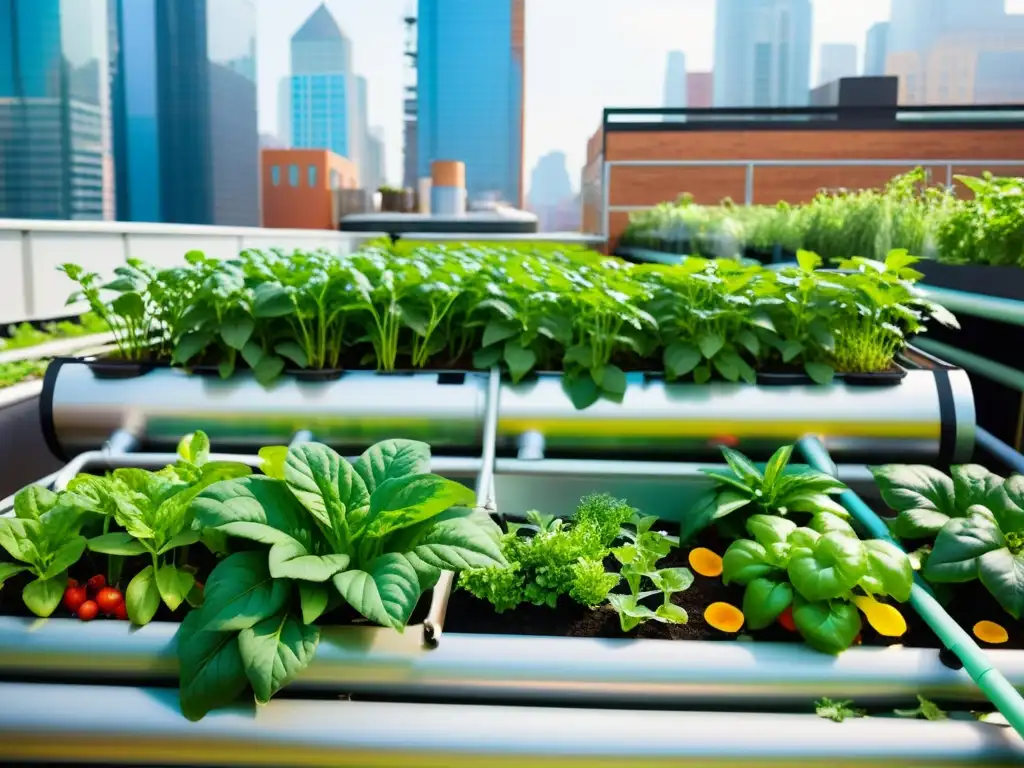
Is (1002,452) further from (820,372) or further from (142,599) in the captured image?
(142,599)

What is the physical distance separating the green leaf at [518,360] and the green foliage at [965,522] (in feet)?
2.16

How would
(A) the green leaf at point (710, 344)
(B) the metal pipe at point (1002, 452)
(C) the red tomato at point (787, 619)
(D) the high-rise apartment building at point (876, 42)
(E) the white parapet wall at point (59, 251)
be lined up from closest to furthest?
(C) the red tomato at point (787, 619)
(B) the metal pipe at point (1002, 452)
(A) the green leaf at point (710, 344)
(E) the white parapet wall at point (59, 251)
(D) the high-rise apartment building at point (876, 42)

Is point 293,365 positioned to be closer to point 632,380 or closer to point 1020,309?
point 632,380

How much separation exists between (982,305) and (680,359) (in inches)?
30.7

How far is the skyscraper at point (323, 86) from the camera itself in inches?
3211

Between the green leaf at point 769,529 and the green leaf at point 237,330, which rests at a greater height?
the green leaf at point 237,330

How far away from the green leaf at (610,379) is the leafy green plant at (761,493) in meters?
0.32

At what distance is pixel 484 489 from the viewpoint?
132cm

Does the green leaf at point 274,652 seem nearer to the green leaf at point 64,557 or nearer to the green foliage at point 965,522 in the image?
the green leaf at point 64,557

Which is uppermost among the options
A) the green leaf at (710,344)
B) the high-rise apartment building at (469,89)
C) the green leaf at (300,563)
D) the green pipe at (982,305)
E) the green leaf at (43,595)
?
the high-rise apartment building at (469,89)

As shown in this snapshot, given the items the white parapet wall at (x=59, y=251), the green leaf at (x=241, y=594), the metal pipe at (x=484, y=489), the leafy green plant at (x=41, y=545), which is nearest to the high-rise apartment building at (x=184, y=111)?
the white parapet wall at (x=59, y=251)

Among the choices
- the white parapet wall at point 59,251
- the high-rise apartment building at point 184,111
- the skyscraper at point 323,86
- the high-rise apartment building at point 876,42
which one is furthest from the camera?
the skyscraper at point 323,86

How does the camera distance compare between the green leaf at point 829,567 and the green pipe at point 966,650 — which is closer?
the green pipe at point 966,650

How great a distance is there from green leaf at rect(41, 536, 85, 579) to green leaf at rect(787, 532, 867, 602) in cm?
94
